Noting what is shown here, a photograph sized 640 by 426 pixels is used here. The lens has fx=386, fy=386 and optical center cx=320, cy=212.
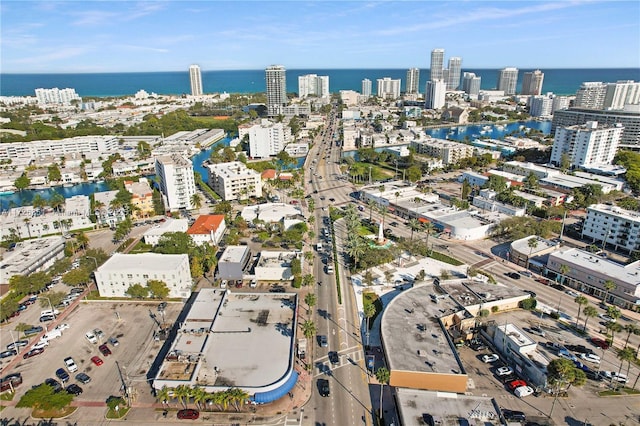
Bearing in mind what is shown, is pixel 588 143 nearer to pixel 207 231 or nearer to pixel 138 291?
pixel 207 231

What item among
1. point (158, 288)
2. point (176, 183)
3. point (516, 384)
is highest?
point (176, 183)

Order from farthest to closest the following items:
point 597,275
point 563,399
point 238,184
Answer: point 238,184, point 597,275, point 563,399

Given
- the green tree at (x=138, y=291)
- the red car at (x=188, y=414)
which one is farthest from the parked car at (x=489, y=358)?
the green tree at (x=138, y=291)

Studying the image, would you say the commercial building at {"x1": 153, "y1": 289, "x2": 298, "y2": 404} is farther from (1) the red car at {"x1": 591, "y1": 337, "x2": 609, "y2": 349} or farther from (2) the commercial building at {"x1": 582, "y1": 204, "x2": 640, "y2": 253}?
(2) the commercial building at {"x1": 582, "y1": 204, "x2": 640, "y2": 253}

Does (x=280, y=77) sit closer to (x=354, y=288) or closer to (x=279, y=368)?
(x=354, y=288)

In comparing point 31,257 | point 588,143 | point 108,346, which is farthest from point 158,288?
point 588,143

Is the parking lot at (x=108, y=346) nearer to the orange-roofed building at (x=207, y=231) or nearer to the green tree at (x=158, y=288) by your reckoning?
the green tree at (x=158, y=288)

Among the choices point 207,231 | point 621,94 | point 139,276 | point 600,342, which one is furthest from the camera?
point 621,94
